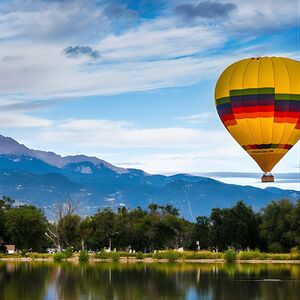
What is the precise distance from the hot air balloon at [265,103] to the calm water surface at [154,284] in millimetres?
8273

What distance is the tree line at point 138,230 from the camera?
110 meters

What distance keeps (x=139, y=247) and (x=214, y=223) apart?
1389cm

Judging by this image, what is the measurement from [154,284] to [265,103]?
15983mm

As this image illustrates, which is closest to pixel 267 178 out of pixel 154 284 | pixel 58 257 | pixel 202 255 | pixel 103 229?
pixel 154 284

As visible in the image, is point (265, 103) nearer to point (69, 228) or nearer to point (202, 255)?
point (202, 255)

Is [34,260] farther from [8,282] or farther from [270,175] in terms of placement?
[270,175]

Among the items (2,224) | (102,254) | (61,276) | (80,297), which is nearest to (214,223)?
(102,254)

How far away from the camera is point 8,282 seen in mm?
60312

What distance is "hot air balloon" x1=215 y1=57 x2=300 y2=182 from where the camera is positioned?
171ft

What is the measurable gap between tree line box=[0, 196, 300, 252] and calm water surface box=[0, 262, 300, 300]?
36002mm

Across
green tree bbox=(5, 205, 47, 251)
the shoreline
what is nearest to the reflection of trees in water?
the shoreline

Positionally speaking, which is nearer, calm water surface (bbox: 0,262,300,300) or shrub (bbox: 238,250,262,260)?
calm water surface (bbox: 0,262,300,300)

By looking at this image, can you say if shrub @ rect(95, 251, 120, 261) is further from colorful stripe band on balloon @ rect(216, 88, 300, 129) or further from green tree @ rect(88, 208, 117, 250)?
colorful stripe band on balloon @ rect(216, 88, 300, 129)

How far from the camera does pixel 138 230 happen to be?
386ft
